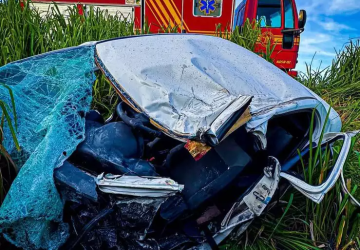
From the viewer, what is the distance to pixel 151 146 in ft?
6.63

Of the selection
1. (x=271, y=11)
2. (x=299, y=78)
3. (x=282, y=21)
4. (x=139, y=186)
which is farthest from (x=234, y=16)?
(x=139, y=186)

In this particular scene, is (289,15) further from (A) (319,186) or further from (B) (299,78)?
(A) (319,186)

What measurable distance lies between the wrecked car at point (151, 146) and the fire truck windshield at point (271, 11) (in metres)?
5.36

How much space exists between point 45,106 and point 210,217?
1076mm

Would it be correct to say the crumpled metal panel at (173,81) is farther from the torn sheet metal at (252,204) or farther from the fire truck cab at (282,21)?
the fire truck cab at (282,21)

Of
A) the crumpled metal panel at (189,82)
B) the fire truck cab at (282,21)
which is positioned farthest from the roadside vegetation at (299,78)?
the fire truck cab at (282,21)

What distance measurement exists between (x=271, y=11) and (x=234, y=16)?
1.16 m

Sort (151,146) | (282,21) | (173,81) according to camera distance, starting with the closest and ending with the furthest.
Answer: (173,81) → (151,146) → (282,21)

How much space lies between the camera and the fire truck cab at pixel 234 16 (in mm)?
6840

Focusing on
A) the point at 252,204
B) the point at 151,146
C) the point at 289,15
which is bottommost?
the point at 252,204

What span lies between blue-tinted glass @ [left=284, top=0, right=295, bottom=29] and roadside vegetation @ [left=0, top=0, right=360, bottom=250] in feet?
6.36

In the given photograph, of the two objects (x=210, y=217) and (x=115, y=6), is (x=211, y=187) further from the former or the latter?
(x=115, y=6)

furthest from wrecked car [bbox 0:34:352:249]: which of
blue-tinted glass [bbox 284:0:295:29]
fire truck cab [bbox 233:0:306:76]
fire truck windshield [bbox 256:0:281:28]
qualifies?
blue-tinted glass [bbox 284:0:295:29]

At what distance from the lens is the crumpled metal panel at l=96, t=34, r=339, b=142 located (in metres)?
1.56
